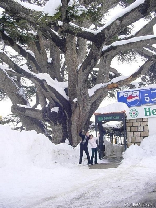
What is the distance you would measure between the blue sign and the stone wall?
903mm

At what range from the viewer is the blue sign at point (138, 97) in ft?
44.1

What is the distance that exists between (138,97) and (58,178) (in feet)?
23.7

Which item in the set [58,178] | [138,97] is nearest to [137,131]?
[138,97]

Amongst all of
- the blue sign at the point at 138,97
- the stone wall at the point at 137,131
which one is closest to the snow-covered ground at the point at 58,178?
the stone wall at the point at 137,131

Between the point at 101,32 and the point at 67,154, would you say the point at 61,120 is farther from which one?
the point at 101,32

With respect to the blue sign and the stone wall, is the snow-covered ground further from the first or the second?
the blue sign

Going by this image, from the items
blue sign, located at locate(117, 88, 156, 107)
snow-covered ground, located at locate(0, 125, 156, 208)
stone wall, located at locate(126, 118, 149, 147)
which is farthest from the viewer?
blue sign, located at locate(117, 88, 156, 107)

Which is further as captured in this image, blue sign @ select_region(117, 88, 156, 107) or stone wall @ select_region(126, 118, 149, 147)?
blue sign @ select_region(117, 88, 156, 107)

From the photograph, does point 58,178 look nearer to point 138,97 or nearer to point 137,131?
point 137,131

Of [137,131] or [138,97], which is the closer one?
[137,131]

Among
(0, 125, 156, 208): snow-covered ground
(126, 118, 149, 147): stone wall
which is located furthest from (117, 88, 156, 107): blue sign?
(0, 125, 156, 208): snow-covered ground

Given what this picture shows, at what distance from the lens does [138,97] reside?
13789 mm

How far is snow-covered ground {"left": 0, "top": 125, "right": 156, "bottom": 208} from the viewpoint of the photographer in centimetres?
520

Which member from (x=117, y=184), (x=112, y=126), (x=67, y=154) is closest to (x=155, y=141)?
(x=67, y=154)
